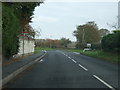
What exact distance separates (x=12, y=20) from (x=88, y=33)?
323ft

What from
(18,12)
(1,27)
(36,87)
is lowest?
(36,87)

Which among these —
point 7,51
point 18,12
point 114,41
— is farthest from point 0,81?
point 114,41

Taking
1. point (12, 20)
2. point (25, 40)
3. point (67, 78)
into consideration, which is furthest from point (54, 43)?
point (67, 78)

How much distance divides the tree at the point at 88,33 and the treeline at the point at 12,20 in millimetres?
88047

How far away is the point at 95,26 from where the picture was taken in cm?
12231

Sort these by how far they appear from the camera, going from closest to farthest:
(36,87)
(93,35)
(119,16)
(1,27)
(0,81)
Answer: (36,87)
(0,81)
(1,27)
(119,16)
(93,35)

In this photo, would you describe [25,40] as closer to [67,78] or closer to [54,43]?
[67,78]

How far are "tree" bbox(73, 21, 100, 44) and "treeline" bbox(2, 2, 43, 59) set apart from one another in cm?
8805

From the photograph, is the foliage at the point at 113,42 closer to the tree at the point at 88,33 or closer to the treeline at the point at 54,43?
the tree at the point at 88,33

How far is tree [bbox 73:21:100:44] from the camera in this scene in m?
116

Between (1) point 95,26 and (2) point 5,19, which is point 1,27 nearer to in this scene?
(2) point 5,19

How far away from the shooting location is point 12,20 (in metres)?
19.8

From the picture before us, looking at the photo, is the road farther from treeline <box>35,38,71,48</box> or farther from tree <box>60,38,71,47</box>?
tree <box>60,38,71,47</box>

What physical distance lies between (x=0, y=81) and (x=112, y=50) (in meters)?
29.8
